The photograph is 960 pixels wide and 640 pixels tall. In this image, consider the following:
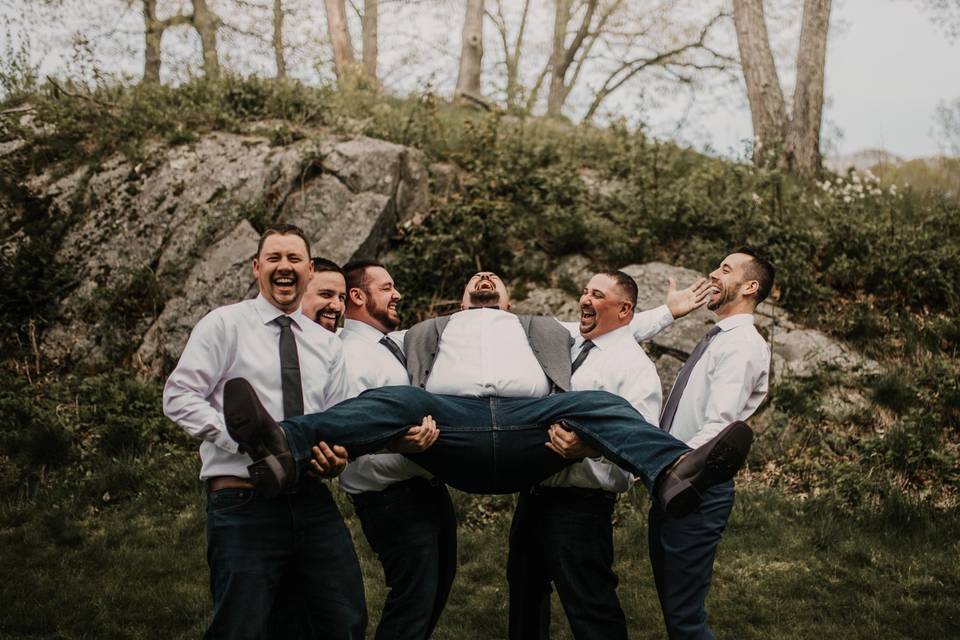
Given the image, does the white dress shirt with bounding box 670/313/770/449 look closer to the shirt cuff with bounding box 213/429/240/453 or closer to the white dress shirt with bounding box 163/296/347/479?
the white dress shirt with bounding box 163/296/347/479

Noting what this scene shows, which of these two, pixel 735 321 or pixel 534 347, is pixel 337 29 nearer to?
pixel 534 347

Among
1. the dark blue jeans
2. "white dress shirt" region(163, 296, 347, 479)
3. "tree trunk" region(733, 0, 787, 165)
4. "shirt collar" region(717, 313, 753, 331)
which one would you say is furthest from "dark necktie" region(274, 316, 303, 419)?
"tree trunk" region(733, 0, 787, 165)

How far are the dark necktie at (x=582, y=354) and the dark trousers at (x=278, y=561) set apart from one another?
1.56 m

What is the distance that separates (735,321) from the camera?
177 inches

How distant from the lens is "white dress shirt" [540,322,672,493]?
417cm

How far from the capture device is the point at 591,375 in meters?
4.41

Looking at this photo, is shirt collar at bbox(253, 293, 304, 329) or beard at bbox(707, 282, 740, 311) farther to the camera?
beard at bbox(707, 282, 740, 311)

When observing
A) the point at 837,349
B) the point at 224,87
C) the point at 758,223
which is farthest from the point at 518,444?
the point at 224,87

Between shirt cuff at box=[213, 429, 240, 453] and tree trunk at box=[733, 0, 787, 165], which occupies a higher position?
tree trunk at box=[733, 0, 787, 165]

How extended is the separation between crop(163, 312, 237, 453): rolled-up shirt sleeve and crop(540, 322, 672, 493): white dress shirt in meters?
1.74

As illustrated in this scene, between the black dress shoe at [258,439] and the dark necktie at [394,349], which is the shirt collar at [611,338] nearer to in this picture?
the dark necktie at [394,349]

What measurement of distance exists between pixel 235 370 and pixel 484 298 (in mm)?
1486

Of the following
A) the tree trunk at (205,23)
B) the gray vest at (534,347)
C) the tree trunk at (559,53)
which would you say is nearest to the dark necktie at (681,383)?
the gray vest at (534,347)

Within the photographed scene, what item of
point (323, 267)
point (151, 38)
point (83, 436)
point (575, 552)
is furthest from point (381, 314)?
point (151, 38)
